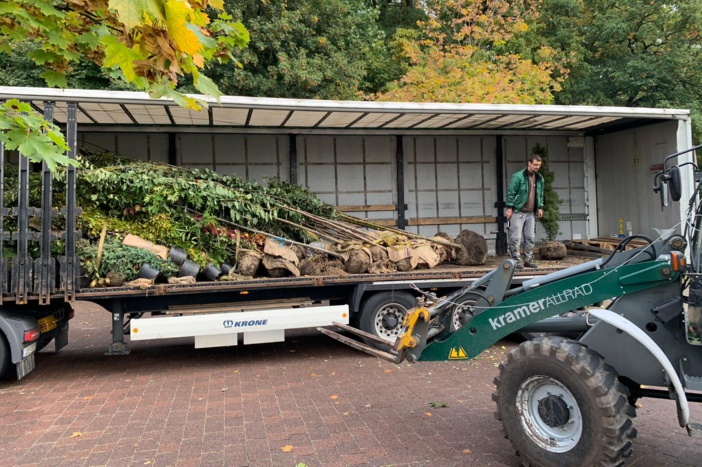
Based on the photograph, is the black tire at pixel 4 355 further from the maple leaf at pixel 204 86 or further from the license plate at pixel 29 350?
the maple leaf at pixel 204 86

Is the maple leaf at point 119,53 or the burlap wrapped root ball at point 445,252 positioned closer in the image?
the maple leaf at point 119,53

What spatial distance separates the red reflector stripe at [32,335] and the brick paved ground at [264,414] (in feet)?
1.87

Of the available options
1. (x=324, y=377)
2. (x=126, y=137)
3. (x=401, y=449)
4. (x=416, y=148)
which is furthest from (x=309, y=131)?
(x=401, y=449)

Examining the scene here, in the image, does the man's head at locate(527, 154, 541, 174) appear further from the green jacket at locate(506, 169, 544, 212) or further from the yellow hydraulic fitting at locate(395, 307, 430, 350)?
the yellow hydraulic fitting at locate(395, 307, 430, 350)

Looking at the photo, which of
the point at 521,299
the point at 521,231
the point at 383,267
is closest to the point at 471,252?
the point at 521,231

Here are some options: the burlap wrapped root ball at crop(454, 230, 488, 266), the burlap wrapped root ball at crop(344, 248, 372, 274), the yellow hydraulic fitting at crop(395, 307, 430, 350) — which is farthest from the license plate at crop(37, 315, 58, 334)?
the burlap wrapped root ball at crop(454, 230, 488, 266)

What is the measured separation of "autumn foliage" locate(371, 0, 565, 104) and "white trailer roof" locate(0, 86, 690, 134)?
17.7 ft

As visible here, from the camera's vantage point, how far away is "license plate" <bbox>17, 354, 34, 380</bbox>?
613 cm

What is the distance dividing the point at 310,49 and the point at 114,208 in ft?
36.8

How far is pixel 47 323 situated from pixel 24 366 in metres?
0.74

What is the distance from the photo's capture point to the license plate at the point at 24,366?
613 cm

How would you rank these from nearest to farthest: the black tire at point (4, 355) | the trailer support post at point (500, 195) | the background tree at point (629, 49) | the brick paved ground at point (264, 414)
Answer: the brick paved ground at point (264, 414)
the black tire at point (4, 355)
the trailer support post at point (500, 195)
the background tree at point (629, 49)

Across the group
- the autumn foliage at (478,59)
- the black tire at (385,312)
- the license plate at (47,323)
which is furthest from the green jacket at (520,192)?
the autumn foliage at (478,59)

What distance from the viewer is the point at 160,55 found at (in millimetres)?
2914
